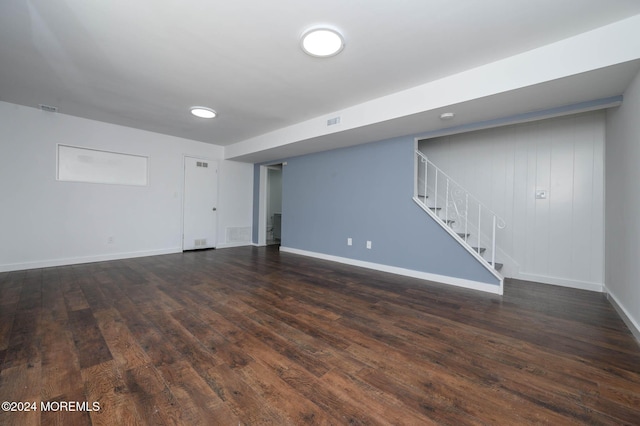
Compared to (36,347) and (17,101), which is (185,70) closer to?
(36,347)

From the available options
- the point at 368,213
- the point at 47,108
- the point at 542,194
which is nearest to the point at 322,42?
the point at 368,213

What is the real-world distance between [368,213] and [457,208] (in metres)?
1.54

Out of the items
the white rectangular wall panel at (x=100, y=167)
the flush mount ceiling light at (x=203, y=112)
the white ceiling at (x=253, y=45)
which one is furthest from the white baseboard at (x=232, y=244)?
the white ceiling at (x=253, y=45)

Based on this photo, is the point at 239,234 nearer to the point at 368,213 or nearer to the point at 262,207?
the point at 262,207

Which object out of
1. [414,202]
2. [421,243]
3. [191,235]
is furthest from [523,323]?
[191,235]

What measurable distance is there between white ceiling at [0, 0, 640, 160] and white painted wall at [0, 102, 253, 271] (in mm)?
615

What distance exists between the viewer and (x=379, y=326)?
91.2 inches

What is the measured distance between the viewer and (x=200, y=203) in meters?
6.12

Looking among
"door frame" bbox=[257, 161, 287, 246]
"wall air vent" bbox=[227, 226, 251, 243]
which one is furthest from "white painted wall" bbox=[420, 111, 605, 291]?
"wall air vent" bbox=[227, 226, 251, 243]

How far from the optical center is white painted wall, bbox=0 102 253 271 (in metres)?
3.96

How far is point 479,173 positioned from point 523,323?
103 inches

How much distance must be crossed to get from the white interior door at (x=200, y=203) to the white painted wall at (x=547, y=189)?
215 inches

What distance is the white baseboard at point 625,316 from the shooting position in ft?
7.04

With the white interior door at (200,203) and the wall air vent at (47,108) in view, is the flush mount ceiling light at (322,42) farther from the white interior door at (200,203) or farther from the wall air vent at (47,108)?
the white interior door at (200,203)
